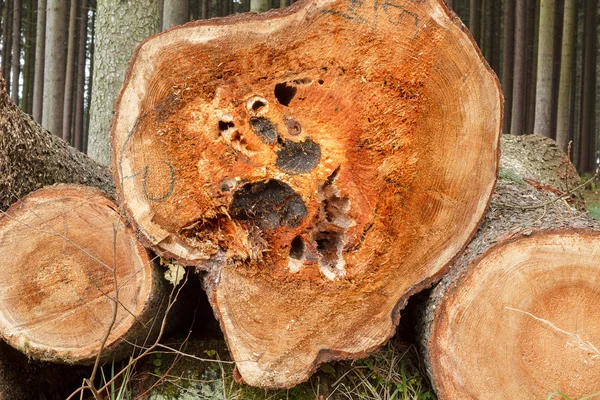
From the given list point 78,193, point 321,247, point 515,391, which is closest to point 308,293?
point 321,247

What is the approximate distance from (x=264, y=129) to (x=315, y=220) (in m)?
0.41

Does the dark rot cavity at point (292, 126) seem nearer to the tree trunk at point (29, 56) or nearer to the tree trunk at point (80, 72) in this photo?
the tree trunk at point (80, 72)

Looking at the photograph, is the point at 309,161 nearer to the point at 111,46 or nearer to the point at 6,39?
the point at 111,46

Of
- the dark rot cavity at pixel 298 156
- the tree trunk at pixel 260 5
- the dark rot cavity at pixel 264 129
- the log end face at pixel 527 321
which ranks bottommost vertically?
the log end face at pixel 527 321

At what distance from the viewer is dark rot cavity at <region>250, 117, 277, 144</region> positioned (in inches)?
83.6

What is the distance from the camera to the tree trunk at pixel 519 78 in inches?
388

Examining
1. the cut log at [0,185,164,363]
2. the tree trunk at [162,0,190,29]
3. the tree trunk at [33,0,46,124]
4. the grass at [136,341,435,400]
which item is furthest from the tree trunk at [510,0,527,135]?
the tree trunk at [33,0,46,124]

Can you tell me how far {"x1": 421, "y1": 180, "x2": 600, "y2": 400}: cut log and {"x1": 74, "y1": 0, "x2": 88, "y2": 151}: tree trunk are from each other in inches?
580

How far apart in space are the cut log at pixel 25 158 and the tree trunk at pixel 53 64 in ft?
21.2

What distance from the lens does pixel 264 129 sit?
2.13 meters

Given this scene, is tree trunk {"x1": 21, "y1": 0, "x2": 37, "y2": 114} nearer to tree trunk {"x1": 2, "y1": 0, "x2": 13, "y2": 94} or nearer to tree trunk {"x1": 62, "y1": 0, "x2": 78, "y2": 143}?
tree trunk {"x1": 2, "y1": 0, "x2": 13, "y2": 94}

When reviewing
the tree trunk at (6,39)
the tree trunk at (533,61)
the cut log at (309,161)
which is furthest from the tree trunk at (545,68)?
the tree trunk at (6,39)

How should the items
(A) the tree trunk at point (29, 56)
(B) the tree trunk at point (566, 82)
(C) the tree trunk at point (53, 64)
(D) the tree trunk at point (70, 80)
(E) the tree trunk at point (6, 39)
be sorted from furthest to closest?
(E) the tree trunk at point (6, 39), (A) the tree trunk at point (29, 56), (D) the tree trunk at point (70, 80), (B) the tree trunk at point (566, 82), (C) the tree trunk at point (53, 64)

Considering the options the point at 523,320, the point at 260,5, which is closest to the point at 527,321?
the point at 523,320
